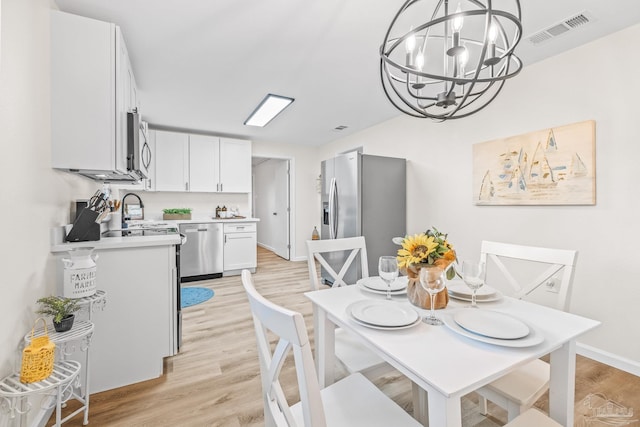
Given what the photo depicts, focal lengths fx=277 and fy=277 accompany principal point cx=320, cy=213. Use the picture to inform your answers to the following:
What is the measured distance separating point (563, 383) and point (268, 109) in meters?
3.52

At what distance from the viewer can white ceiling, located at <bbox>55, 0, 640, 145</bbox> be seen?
5.65ft

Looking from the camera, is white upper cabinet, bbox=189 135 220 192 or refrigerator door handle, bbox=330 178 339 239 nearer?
refrigerator door handle, bbox=330 178 339 239

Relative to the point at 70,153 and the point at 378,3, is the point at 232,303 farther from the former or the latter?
the point at 378,3

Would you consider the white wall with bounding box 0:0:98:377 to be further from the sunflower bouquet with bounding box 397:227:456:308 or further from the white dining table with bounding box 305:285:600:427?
the sunflower bouquet with bounding box 397:227:456:308

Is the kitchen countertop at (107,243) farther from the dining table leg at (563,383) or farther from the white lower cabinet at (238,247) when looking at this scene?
the white lower cabinet at (238,247)

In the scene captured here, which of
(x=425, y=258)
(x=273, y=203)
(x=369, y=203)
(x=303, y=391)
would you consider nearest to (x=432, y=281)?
(x=425, y=258)

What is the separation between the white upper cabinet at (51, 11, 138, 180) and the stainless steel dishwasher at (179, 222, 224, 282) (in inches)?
97.0

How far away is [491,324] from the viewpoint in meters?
0.98

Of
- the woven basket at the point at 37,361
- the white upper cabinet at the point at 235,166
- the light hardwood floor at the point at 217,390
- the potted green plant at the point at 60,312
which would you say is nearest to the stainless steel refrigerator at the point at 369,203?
the light hardwood floor at the point at 217,390

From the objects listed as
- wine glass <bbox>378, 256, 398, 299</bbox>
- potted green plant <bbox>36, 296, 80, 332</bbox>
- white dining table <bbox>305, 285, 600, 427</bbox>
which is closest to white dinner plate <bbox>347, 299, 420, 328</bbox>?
white dining table <bbox>305, 285, 600, 427</bbox>

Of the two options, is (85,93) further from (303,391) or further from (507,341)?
(507,341)

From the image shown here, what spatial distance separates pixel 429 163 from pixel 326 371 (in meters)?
2.86

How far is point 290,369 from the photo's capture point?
1.92 m

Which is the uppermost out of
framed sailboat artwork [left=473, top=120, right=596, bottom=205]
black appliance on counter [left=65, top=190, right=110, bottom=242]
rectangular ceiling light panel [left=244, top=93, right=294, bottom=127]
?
rectangular ceiling light panel [left=244, top=93, right=294, bottom=127]
